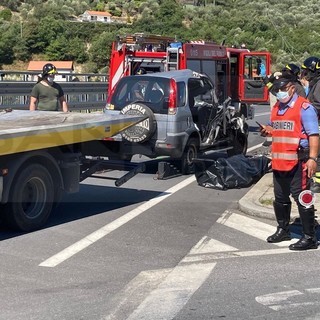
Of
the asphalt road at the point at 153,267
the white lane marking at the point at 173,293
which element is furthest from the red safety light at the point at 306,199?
the white lane marking at the point at 173,293

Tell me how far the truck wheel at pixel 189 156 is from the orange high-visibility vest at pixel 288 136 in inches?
198

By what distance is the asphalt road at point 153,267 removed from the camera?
5.52 m

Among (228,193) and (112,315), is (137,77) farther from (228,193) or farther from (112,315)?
(112,315)

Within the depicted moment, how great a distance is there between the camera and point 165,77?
488 inches

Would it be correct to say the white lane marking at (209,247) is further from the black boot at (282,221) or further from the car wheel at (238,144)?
the car wheel at (238,144)

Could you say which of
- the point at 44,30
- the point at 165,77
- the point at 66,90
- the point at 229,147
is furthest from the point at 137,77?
the point at 44,30

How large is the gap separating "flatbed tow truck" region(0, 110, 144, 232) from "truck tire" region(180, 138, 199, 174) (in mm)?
3378

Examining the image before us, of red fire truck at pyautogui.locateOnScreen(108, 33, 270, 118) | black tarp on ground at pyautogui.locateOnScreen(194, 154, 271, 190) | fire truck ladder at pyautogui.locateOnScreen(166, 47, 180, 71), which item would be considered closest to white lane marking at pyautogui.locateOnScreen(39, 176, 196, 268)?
black tarp on ground at pyautogui.locateOnScreen(194, 154, 271, 190)

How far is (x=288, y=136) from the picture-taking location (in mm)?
7449

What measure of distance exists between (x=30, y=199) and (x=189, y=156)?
5.07m

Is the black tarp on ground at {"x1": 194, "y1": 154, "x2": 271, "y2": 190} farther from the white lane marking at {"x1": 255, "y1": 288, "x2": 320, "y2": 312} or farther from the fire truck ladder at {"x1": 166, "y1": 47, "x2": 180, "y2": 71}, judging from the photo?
the fire truck ladder at {"x1": 166, "y1": 47, "x2": 180, "y2": 71}

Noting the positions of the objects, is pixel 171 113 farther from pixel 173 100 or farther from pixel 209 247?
pixel 209 247

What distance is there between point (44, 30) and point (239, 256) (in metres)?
44.6

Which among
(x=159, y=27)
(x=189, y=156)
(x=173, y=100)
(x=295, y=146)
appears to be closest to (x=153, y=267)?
(x=295, y=146)
